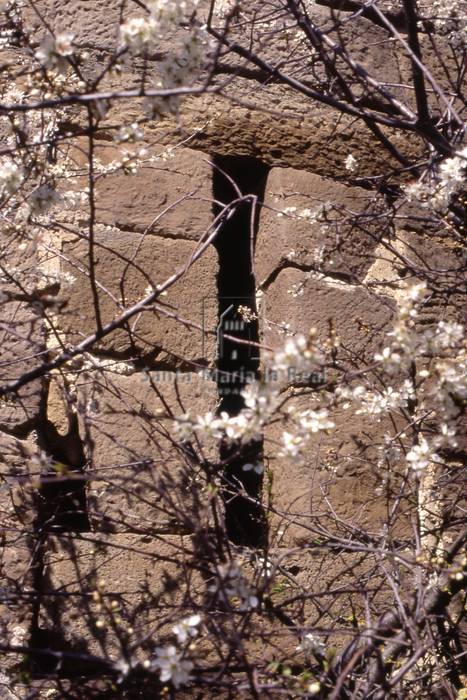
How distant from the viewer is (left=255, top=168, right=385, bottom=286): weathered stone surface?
224 cm

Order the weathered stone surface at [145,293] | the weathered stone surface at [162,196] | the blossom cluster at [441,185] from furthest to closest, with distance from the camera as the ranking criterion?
the weathered stone surface at [162,196] < the weathered stone surface at [145,293] < the blossom cluster at [441,185]

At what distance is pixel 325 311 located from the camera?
7.38 ft

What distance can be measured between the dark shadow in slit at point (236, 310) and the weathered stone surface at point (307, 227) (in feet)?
0.20

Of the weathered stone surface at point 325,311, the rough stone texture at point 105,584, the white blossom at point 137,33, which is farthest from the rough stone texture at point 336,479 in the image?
the white blossom at point 137,33

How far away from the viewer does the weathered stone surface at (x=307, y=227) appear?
7.36 feet

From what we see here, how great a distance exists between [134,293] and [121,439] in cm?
38

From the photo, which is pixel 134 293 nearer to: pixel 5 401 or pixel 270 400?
pixel 5 401

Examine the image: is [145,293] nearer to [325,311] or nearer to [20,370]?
[20,370]

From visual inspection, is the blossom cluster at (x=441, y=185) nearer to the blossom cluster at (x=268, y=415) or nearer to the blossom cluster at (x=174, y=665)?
→ the blossom cluster at (x=268, y=415)

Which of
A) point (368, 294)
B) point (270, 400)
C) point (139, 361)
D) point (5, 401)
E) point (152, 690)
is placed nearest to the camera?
point (270, 400)

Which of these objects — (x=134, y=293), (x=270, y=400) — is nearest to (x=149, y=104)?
(x=270, y=400)

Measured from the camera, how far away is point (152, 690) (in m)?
1.78

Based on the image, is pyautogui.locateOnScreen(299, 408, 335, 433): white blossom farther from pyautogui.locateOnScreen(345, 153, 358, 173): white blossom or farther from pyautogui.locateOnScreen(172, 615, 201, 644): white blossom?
pyautogui.locateOnScreen(345, 153, 358, 173): white blossom

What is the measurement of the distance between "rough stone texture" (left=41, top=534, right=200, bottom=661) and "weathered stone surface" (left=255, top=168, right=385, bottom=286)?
807mm
